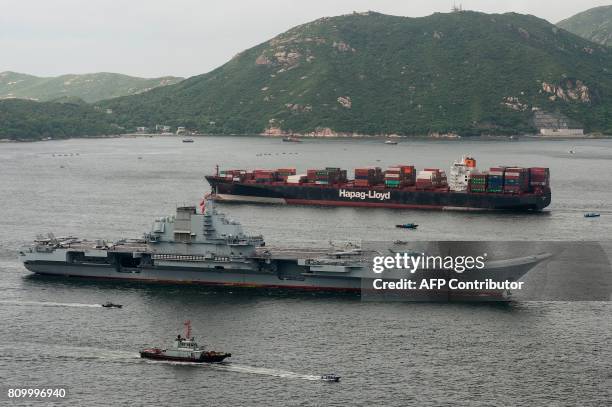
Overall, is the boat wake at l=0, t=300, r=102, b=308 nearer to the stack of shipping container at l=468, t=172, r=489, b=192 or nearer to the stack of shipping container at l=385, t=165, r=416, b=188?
the stack of shipping container at l=385, t=165, r=416, b=188

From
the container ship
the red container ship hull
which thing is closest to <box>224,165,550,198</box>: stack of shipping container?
the container ship

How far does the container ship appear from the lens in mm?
149000

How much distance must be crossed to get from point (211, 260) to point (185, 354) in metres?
22.8

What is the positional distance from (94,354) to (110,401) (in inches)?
342

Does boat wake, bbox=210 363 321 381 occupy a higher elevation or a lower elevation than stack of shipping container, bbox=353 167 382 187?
lower

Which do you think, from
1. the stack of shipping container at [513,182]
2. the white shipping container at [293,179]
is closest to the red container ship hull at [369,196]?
the stack of shipping container at [513,182]

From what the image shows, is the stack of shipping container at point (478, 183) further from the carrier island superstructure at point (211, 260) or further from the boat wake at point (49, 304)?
the boat wake at point (49, 304)

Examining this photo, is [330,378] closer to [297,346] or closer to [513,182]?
[297,346]

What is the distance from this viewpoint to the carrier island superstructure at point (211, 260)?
84.8 m

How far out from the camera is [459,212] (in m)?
147

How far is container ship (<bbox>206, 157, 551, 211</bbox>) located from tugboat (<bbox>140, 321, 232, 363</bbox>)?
90.2m

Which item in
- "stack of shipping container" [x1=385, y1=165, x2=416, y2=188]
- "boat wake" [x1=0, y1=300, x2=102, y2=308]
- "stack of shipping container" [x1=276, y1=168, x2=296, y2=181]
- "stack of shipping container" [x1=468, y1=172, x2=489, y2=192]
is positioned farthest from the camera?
"stack of shipping container" [x1=276, y1=168, x2=296, y2=181]

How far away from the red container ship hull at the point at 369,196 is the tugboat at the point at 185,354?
9010 centimetres

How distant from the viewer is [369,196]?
155 meters
